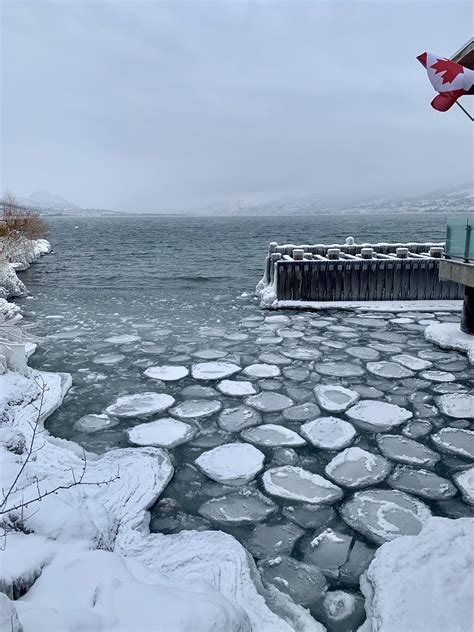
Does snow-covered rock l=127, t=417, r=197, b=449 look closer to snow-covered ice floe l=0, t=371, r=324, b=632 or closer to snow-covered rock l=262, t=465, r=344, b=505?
snow-covered ice floe l=0, t=371, r=324, b=632

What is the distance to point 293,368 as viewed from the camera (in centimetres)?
668

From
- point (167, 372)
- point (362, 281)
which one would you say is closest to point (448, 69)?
point (362, 281)

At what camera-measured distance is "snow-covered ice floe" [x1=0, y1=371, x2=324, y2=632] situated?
217cm

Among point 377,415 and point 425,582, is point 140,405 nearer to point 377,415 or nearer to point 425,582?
point 377,415

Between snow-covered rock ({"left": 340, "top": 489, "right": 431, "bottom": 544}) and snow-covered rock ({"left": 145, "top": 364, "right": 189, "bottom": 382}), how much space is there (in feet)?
11.3

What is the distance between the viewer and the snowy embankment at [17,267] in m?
14.0

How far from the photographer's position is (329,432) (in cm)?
463

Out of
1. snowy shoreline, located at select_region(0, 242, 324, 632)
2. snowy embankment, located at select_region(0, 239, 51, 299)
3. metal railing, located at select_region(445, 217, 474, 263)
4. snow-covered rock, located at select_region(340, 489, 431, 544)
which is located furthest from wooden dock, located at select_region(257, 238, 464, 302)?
snowy embankment, located at select_region(0, 239, 51, 299)

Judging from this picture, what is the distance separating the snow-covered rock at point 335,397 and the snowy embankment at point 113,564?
228 cm

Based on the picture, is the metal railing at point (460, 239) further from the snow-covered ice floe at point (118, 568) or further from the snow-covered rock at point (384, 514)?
the snow-covered ice floe at point (118, 568)

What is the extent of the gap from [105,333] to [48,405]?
3862 millimetres

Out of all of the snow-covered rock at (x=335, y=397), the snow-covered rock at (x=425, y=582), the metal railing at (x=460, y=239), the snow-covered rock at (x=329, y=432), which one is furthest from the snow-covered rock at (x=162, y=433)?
the metal railing at (x=460, y=239)

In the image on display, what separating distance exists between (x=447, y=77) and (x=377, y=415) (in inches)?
215

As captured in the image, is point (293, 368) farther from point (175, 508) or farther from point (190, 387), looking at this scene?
point (175, 508)
